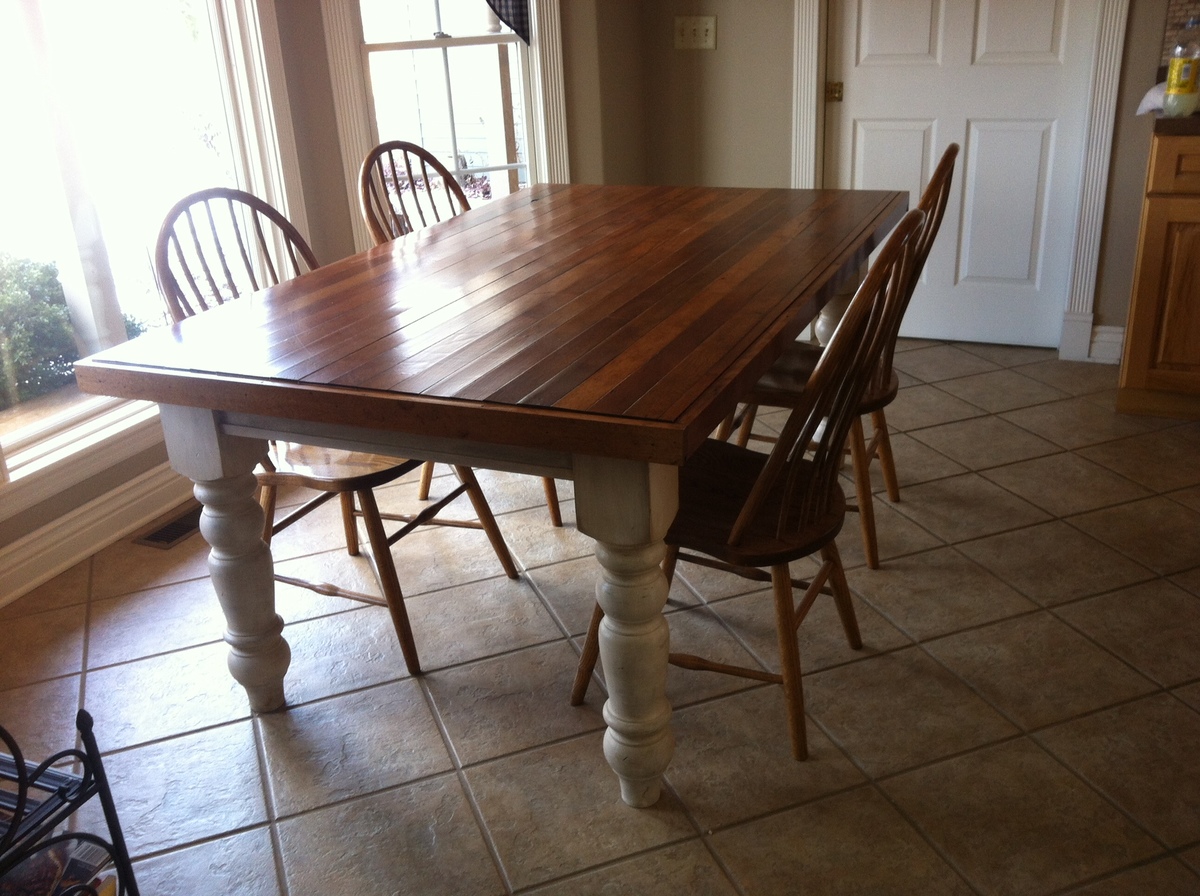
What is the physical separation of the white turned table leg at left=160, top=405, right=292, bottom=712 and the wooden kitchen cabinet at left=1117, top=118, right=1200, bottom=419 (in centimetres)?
260

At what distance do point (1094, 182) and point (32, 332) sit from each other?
334cm

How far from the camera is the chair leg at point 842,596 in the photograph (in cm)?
202

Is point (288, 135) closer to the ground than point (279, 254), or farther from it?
farther from it

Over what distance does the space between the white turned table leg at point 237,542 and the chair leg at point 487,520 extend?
1.86 feet

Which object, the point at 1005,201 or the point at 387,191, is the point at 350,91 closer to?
the point at 387,191

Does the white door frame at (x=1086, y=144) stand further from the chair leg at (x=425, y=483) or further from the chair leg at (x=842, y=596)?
the chair leg at (x=842, y=596)

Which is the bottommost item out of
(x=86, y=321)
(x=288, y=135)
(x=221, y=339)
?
(x=86, y=321)

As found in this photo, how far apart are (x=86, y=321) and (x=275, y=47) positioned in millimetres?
1065

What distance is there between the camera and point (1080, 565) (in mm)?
2445

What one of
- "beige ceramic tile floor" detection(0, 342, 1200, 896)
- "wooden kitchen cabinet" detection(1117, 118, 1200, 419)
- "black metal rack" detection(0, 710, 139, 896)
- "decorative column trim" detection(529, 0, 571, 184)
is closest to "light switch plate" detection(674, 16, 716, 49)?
"decorative column trim" detection(529, 0, 571, 184)

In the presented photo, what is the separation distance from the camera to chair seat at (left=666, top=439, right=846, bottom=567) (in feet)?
5.58

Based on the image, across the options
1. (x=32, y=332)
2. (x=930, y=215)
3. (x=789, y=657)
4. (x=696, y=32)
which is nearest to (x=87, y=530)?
(x=32, y=332)

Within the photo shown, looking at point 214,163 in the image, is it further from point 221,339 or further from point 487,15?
point 221,339

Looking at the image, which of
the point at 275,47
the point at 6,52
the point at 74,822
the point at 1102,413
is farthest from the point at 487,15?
the point at 74,822
